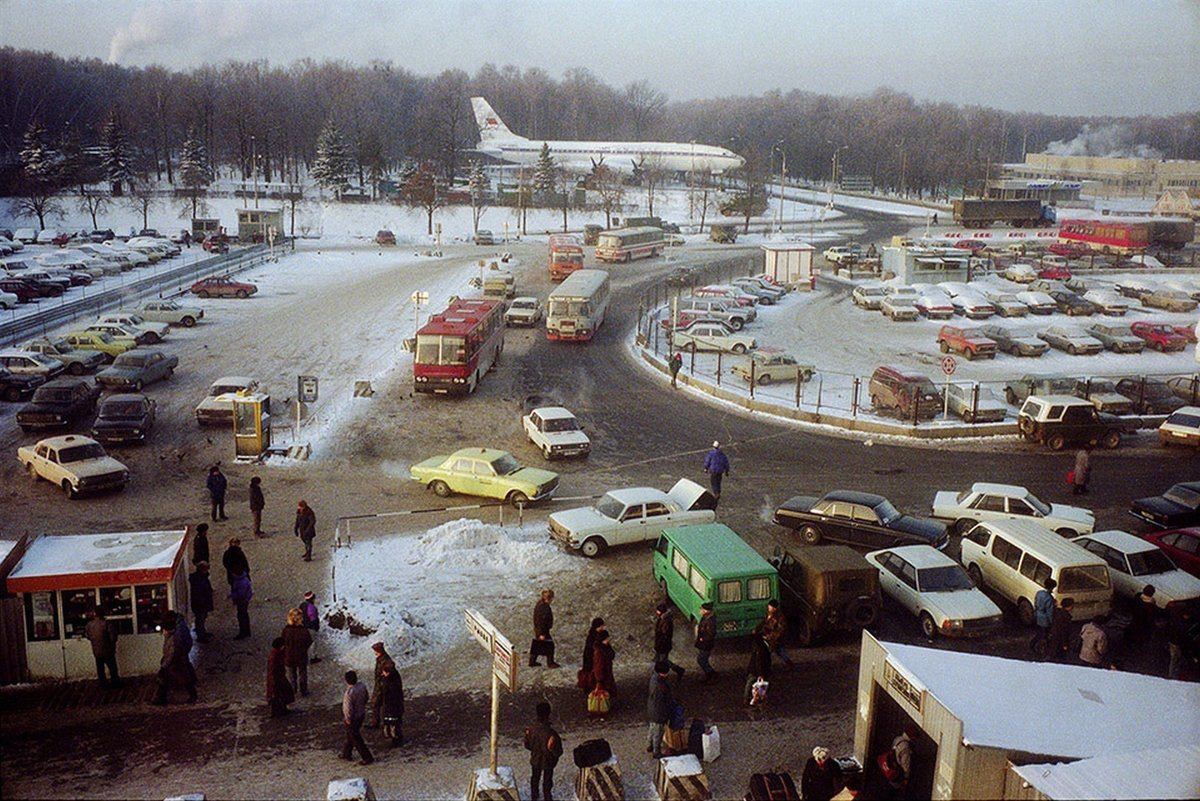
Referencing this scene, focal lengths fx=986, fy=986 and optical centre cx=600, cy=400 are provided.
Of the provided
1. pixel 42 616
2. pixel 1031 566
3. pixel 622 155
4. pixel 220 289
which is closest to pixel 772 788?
pixel 1031 566

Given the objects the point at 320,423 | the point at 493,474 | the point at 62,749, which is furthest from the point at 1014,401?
the point at 62,749

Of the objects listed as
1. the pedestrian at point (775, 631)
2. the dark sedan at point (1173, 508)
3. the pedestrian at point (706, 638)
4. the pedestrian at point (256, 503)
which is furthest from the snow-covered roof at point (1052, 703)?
the pedestrian at point (256, 503)

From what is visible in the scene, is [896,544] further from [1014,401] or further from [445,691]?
[1014,401]

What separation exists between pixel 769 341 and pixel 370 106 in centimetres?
12997

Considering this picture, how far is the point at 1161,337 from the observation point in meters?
41.1

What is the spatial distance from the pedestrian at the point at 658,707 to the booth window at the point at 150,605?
24.8 ft

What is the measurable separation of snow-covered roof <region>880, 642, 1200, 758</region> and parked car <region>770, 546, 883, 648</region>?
3960mm

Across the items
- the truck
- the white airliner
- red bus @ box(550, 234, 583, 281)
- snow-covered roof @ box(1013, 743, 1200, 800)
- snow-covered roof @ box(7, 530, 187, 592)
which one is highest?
the white airliner

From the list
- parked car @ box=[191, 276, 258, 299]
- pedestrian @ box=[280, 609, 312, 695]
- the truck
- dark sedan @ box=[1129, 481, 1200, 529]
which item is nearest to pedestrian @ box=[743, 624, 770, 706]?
pedestrian @ box=[280, 609, 312, 695]

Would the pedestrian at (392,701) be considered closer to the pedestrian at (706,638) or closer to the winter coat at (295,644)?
the winter coat at (295,644)

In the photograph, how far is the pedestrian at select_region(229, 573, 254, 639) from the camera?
15953 millimetres

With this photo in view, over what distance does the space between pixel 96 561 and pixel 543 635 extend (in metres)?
6.84

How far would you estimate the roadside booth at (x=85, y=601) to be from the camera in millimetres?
14391

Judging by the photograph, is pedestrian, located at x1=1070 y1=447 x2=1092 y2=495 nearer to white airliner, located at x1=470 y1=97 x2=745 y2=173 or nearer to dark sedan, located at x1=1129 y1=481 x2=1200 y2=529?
dark sedan, located at x1=1129 y1=481 x2=1200 y2=529
